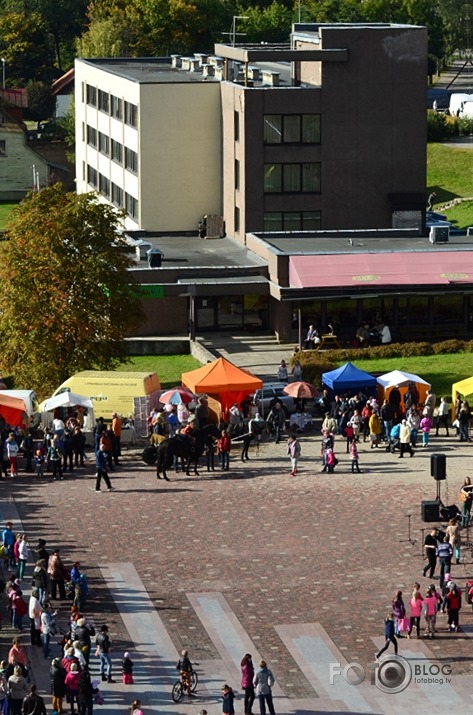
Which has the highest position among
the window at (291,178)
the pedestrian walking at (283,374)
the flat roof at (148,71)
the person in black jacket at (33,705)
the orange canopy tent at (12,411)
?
the flat roof at (148,71)

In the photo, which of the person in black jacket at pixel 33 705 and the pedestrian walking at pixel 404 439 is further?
the pedestrian walking at pixel 404 439

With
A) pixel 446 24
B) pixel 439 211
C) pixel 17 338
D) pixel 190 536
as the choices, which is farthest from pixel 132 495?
pixel 446 24

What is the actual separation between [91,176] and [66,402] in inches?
1929

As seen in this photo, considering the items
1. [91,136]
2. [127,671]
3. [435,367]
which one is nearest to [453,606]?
[127,671]

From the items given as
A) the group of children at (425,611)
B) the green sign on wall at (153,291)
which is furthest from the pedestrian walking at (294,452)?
the green sign on wall at (153,291)

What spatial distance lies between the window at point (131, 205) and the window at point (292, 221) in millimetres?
10126

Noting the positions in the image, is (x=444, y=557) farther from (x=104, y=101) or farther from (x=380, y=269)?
(x=104, y=101)

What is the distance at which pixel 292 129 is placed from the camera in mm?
78312

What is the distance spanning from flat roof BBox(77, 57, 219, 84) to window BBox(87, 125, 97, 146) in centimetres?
368

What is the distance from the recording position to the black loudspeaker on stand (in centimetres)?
4272

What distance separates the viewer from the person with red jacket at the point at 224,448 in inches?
1980

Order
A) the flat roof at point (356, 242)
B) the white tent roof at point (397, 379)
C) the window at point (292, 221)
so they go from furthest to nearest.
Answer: the window at point (292, 221), the flat roof at point (356, 242), the white tent roof at point (397, 379)

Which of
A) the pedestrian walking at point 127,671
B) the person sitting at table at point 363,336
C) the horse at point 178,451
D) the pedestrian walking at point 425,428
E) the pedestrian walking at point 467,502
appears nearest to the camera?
the pedestrian walking at point 127,671

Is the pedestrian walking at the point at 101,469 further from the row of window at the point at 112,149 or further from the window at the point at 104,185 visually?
the window at the point at 104,185
